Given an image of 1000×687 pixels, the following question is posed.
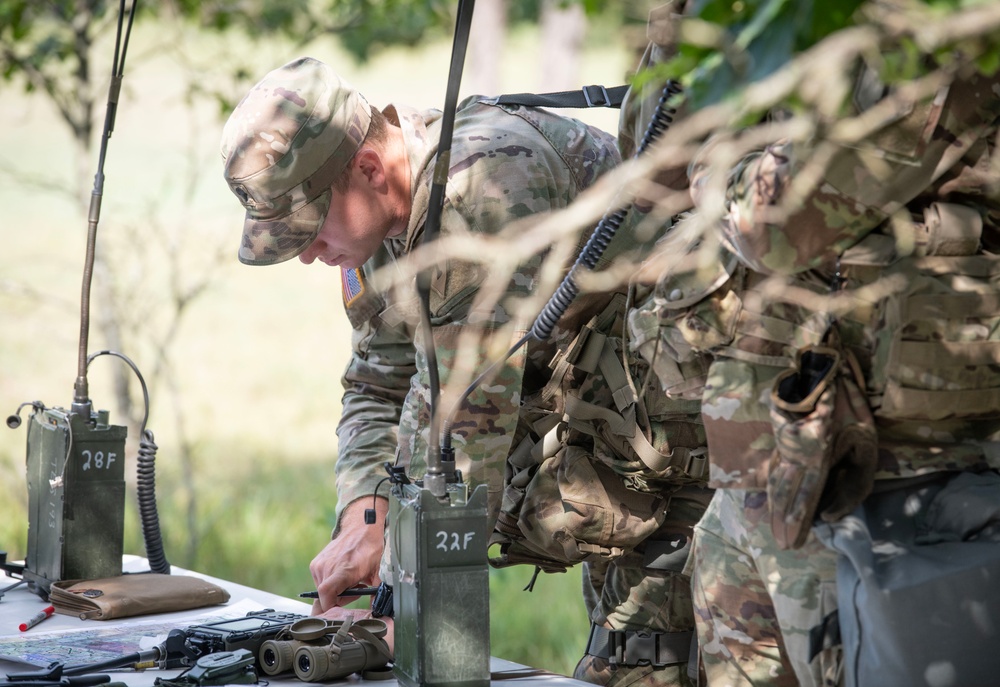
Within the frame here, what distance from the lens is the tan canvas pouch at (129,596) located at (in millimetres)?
2682

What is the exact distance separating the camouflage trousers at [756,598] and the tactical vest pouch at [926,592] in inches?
2.6

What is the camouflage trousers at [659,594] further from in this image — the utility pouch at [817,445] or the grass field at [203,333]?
the grass field at [203,333]

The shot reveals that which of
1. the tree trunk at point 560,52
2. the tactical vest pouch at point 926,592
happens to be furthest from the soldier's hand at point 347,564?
the tree trunk at point 560,52

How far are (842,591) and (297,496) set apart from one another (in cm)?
562

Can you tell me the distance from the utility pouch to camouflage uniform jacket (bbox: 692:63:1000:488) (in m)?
0.04

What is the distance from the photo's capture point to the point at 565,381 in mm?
2748

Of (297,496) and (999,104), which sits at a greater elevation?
(999,104)

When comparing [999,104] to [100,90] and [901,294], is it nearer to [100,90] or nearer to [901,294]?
[901,294]

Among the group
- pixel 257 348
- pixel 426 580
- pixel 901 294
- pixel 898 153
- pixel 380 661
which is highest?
pixel 257 348

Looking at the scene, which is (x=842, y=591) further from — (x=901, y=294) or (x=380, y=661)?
(x=380, y=661)

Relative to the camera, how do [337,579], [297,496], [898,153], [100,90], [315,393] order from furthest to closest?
[315,393], [297,496], [100,90], [337,579], [898,153]

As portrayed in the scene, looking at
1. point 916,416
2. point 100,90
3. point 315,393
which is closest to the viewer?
point 916,416

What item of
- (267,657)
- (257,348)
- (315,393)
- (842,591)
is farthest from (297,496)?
(842,591)

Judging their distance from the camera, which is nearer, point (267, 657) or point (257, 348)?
point (267, 657)
